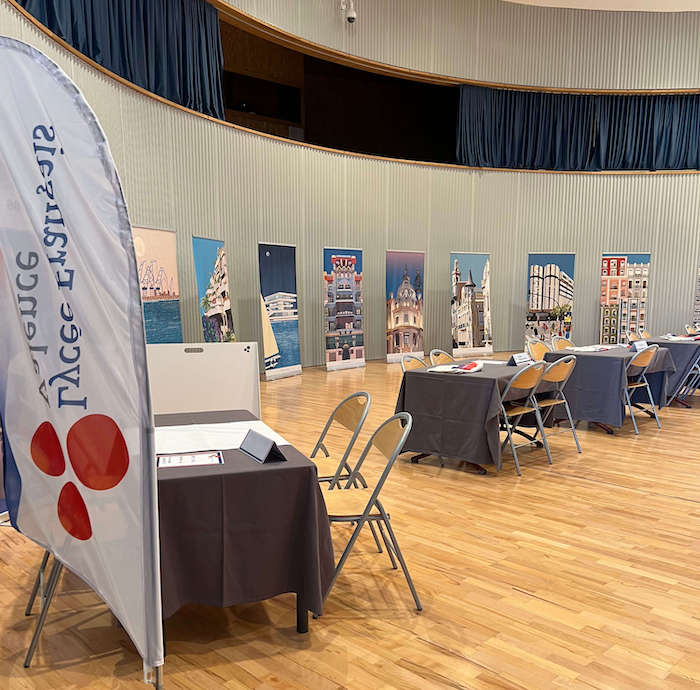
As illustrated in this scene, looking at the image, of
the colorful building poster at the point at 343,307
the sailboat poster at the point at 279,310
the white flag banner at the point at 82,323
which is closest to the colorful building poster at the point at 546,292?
the colorful building poster at the point at 343,307

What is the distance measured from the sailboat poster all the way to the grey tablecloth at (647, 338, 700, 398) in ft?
16.8

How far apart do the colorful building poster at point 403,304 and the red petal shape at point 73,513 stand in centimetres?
Answer: 954

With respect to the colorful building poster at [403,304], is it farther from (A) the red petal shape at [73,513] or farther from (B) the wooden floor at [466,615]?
(A) the red petal shape at [73,513]

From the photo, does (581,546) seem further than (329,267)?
No

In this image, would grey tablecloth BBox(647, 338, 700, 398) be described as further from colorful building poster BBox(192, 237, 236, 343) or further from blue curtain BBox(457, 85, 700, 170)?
blue curtain BBox(457, 85, 700, 170)

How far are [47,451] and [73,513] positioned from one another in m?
0.22

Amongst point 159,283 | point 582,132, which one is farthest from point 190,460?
point 582,132

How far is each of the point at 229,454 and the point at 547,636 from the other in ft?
4.77

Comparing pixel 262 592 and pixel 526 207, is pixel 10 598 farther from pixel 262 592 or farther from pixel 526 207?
pixel 526 207

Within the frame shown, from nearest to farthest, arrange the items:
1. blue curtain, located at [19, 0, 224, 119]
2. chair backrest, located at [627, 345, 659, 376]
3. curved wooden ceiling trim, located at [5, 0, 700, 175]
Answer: curved wooden ceiling trim, located at [5, 0, 700, 175]
chair backrest, located at [627, 345, 659, 376]
blue curtain, located at [19, 0, 224, 119]

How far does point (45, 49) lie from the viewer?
5883 mm

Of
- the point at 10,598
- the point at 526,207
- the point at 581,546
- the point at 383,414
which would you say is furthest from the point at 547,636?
the point at 526,207

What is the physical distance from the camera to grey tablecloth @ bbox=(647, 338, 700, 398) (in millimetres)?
7215

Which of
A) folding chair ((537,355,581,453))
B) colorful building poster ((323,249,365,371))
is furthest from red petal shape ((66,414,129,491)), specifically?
colorful building poster ((323,249,365,371))
